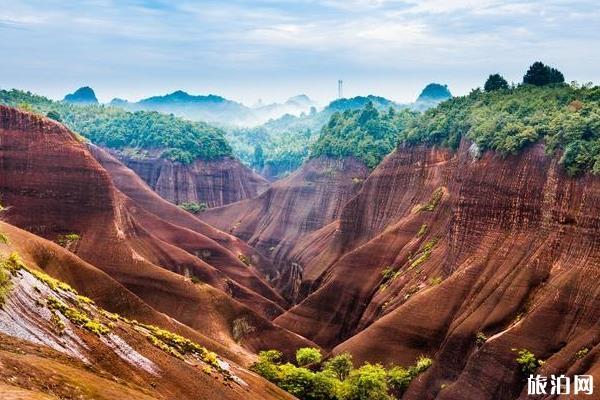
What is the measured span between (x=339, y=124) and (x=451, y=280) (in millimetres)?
100347

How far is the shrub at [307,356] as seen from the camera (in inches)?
2825

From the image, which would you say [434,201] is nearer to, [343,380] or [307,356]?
[307,356]

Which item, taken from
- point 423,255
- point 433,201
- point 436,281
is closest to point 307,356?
point 436,281

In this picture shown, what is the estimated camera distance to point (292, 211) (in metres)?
150

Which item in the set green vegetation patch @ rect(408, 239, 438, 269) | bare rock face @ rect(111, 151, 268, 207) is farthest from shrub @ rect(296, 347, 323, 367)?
bare rock face @ rect(111, 151, 268, 207)

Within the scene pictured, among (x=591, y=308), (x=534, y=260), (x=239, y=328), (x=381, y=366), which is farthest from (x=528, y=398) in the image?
(x=239, y=328)

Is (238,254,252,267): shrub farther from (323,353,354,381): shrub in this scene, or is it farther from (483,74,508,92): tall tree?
(323,353,354,381): shrub

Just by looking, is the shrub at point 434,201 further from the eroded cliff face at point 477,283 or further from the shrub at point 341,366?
the shrub at point 341,366

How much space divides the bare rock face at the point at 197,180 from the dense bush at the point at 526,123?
284 feet

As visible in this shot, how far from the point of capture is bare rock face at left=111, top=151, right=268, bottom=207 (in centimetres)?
17988

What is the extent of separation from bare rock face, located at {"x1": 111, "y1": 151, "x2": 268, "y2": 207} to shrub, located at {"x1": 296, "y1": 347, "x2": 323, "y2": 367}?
353 feet

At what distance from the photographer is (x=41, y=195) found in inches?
3150

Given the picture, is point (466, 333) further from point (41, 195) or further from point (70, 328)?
point (41, 195)

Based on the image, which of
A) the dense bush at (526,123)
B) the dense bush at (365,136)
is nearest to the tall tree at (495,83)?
the dense bush at (526,123)
